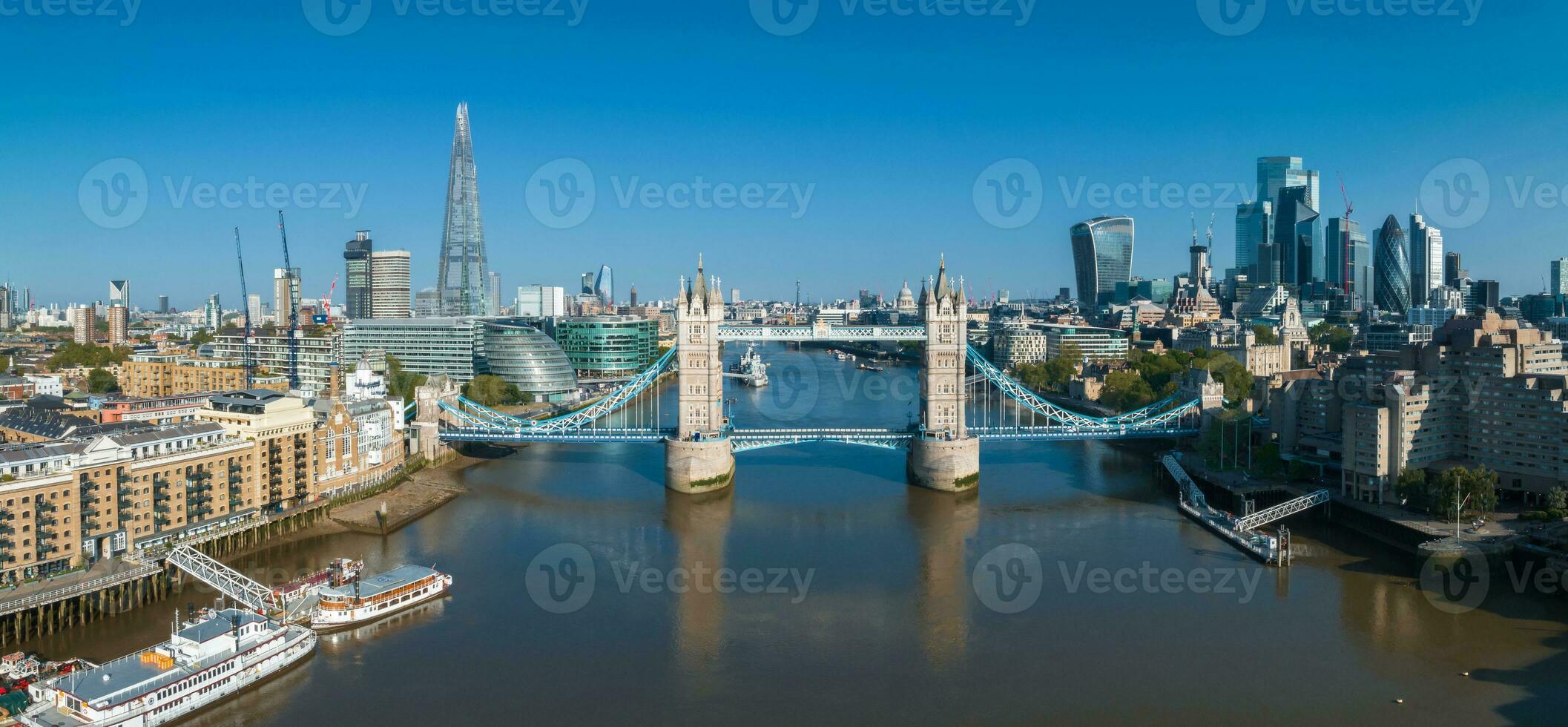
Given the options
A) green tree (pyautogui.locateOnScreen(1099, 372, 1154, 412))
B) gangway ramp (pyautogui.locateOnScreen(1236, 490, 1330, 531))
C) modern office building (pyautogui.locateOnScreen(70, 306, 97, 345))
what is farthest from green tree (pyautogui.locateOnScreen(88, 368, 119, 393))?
gangway ramp (pyautogui.locateOnScreen(1236, 490, 1330, 531))

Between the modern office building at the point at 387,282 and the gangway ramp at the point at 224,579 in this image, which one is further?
the modern office building at the point at 387,282

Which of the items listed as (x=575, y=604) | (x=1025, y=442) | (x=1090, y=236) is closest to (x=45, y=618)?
(x=575, y=604)

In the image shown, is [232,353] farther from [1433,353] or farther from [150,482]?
[1433,353]

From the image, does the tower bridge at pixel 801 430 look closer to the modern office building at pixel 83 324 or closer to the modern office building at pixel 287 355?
the modern office building at pixel 287 355

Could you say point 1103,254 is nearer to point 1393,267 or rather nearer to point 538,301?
point 1393,267
